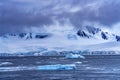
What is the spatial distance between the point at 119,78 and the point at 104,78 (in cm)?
214

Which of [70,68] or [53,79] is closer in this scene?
[53,79]

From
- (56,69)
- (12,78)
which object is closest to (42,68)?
(56,69)

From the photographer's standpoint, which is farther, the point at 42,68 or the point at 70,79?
the point at 42,68

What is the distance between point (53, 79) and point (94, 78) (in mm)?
6036

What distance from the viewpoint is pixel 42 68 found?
76812 millimetres

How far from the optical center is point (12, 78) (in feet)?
183

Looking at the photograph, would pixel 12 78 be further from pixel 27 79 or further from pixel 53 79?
pixel 53 79

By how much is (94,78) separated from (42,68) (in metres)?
23.6

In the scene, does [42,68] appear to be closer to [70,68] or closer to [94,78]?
[70,68]

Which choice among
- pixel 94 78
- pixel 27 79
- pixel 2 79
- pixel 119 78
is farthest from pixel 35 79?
pixel 119 78

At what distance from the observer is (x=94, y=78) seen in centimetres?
5478

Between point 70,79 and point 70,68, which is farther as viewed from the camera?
point 70,68

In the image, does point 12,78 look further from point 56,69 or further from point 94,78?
point 56,69

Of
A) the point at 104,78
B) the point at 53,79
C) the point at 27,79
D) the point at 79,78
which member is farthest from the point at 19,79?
the point at 104,78
